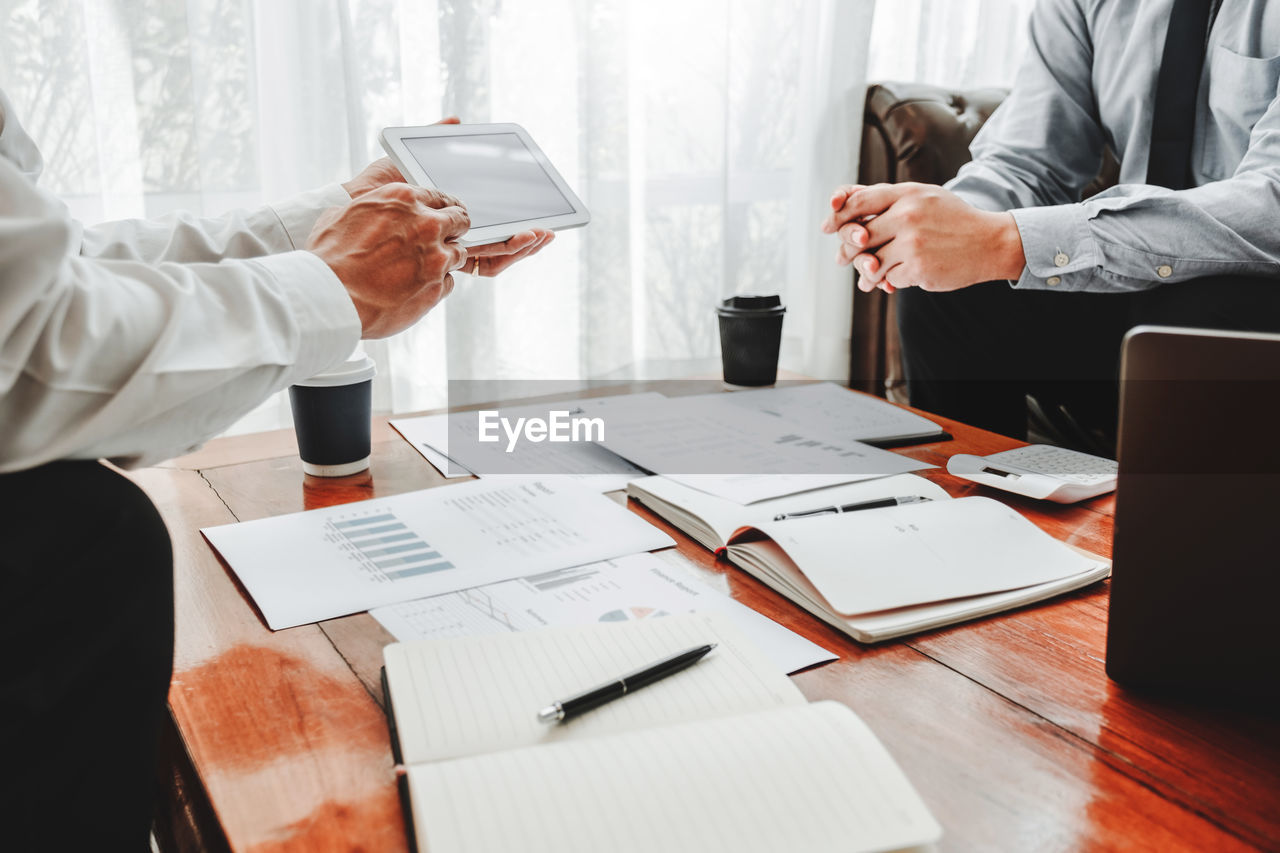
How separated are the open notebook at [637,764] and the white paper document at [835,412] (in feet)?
1.83

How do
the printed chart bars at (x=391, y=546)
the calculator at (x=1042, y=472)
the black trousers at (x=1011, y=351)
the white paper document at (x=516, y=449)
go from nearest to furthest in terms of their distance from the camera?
the printed chart bars at (x=391, y=546)
the calculator at (x=1042, y=472)
the white paper document at (x=516, y=449)
the black trousers at (x=1011, y=351)

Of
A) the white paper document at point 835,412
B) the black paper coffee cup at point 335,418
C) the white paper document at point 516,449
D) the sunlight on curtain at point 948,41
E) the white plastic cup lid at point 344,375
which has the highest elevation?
the sunlight on curtain at point 948,41

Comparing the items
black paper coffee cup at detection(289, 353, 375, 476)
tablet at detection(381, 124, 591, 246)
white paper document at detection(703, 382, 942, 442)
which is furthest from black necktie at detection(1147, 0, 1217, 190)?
black paper coffee cup at detection(289, 353, 375, 476)

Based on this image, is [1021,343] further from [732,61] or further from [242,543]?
[242,543]

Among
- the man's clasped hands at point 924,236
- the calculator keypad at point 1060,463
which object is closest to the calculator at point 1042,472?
the calculator keypad at point 1060,463

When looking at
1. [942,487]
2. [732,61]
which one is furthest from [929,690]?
[732,61]

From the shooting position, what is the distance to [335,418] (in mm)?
905

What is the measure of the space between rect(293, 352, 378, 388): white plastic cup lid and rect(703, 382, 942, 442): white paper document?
0.44 m

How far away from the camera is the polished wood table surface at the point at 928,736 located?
428 millimetres

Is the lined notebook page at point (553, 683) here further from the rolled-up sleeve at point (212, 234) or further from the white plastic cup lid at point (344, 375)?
the rolled-up sleeve at point (212, 234)

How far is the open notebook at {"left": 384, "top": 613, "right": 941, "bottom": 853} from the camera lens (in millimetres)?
384

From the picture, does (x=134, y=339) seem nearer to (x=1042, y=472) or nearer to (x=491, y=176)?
(x=491, y=176)

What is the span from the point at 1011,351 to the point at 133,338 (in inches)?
49.7

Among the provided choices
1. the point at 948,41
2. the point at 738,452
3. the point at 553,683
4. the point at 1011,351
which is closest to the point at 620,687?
the point at 553,683
